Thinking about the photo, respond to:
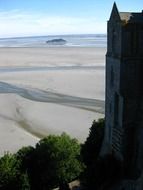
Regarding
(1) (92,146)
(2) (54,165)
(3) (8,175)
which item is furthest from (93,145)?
(3) (8,175)

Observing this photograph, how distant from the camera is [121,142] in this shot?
101 ft

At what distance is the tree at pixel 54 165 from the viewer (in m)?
33.3

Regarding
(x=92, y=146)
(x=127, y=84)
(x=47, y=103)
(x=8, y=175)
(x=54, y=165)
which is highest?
(x=127, y=84)

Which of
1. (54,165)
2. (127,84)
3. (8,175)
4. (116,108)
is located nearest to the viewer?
(127,84)

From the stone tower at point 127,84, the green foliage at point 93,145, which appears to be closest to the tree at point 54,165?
the green foliage at point 93,145

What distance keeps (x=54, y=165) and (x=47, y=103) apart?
1225 inches

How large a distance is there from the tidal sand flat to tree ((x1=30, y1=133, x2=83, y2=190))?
10.1 metres

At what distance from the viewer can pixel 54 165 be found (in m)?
33.5

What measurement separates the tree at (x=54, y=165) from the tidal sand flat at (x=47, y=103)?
33.3 ft

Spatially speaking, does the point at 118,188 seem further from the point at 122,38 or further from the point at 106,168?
the point at 122,38

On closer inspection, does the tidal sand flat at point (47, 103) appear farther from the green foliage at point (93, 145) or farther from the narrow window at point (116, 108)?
the narrow window at point (116, 108)

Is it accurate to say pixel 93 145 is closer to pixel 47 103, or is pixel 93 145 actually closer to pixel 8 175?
pixel 8 175

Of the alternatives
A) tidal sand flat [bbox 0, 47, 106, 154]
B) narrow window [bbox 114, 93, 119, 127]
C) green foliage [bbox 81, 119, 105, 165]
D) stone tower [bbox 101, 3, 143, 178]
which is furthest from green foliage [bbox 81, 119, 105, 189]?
tidal sand flat [bbox 0, 47, 106, 154]

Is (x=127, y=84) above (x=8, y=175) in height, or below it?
above
